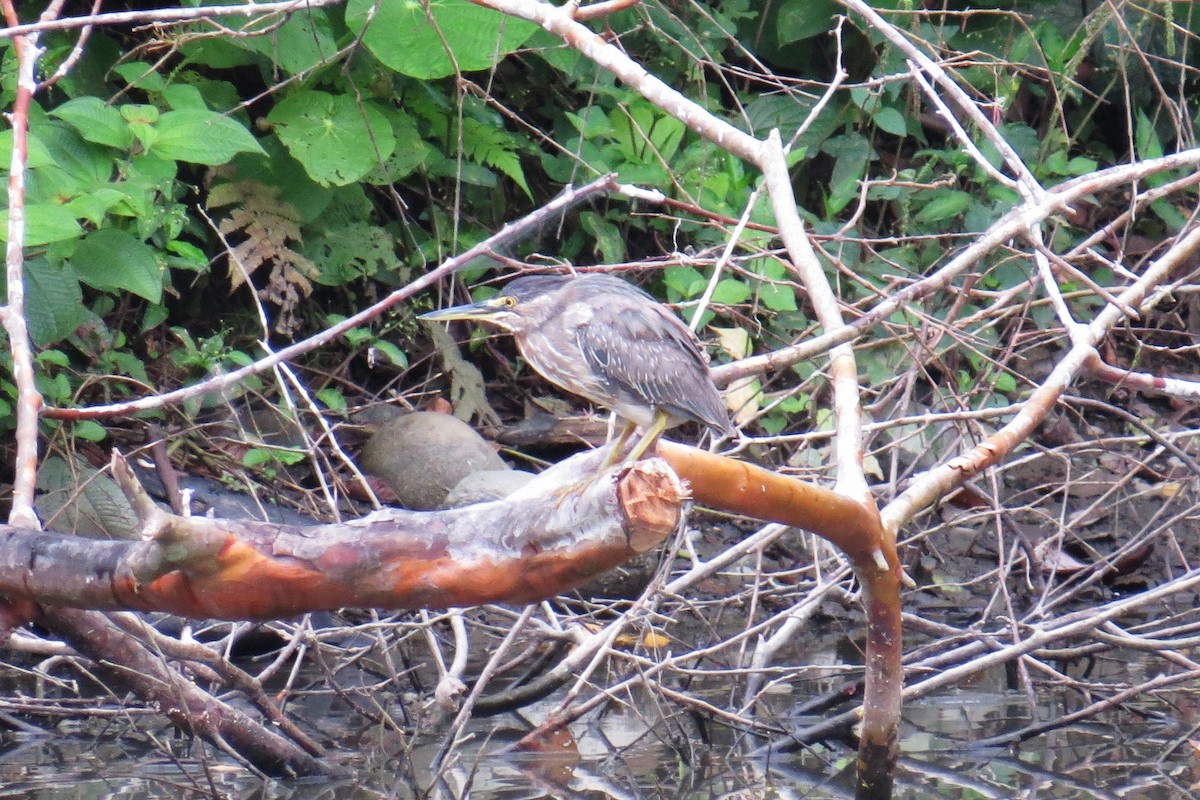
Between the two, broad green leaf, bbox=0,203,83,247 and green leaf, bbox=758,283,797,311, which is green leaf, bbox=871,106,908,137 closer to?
green leaf, bbox=758,283,797,311

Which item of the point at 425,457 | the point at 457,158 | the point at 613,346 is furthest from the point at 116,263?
the point at 613,346

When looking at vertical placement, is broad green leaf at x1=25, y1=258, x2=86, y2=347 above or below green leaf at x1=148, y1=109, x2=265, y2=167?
below

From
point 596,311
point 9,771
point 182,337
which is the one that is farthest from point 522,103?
point 9,771

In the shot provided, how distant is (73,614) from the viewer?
3.00m

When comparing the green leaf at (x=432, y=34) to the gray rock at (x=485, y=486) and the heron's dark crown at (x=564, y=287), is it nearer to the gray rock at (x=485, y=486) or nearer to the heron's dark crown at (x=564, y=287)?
the gray rock at (x=485, y=486)

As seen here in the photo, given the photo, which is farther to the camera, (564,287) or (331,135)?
(331,135)

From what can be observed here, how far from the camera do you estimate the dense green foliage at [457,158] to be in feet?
17.5

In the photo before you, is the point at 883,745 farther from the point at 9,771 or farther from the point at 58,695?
the point at 58,695

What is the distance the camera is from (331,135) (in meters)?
6.39

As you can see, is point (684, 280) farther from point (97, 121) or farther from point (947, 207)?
point (97, 121)

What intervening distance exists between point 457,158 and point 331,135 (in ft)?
2.43

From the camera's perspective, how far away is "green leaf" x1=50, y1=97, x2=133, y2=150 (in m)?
5.10

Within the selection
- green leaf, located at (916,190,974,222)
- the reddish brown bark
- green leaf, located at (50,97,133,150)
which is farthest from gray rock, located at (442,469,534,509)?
the reddish brown bark

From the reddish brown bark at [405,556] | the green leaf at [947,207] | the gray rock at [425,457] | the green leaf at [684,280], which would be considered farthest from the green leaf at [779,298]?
the reddish brown bark at [405,556]
